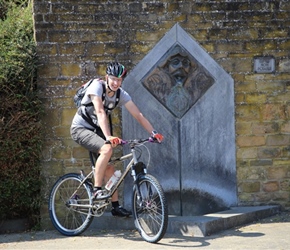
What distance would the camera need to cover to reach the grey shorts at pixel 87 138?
7937mm

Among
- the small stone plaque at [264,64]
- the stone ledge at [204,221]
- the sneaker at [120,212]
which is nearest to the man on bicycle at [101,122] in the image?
the sneaker at [120,212]

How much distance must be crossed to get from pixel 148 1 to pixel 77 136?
208 cm

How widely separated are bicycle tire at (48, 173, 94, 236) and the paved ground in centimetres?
14

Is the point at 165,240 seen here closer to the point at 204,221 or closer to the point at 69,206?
the point at 204,221

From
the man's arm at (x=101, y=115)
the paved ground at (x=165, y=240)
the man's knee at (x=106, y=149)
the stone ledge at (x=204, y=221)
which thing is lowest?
the paved ground at (x=165, y=240)

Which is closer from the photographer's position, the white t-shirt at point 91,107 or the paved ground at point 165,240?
the paved ground at point 165,240

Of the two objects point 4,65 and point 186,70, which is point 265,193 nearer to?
point 186,70

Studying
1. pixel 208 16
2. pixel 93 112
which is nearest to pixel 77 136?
pixel 93 112

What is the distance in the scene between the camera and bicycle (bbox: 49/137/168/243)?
24.7ft

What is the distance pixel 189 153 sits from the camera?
29.8ft

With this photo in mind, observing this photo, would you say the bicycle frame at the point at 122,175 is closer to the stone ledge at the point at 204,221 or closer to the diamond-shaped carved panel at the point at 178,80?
the stone ledge at the point at 204,221

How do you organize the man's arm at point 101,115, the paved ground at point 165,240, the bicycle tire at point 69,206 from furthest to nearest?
the bicycle tire at point 69,206, the man's arm at point 101,115, the paved ground at point 165,240

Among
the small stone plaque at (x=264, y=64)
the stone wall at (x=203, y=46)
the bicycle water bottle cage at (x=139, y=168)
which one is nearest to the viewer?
the bicycle water bottle cage at (x=139, y=168)

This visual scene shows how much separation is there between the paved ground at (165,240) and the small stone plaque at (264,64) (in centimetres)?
198
